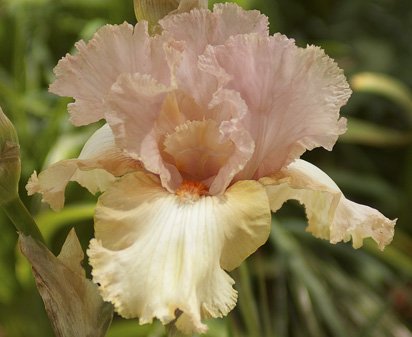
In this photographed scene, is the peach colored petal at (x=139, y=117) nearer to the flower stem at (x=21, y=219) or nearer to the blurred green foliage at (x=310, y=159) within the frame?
the flower stem at (x=21, y=219)

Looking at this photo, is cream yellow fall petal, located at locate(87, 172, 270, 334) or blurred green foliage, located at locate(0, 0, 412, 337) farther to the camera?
blurred green foliage, located at locate(0, 0, 412, 337)

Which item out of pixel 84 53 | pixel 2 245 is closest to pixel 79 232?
pixel 2 245

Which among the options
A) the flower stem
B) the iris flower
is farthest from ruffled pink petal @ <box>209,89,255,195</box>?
the flower stem

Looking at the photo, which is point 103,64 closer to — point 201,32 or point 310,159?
point 201,32

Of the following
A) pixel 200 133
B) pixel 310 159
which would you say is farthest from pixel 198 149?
pixel 310 159

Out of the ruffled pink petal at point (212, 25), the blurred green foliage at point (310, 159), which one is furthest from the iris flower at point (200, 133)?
the blurred green foliage at point (310, 159)

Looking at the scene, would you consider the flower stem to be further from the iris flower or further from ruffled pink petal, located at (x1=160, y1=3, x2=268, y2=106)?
ruffled pink petal, located at (x1=160, y1=3, x2=268, y2=106)

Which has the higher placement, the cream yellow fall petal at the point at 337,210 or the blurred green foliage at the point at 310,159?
the cream yellow fall petal at the point at 337,210
